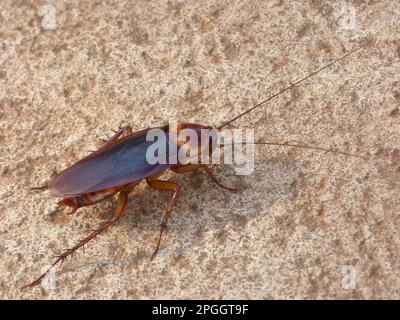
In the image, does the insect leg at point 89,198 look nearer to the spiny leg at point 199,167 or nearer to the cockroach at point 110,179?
the cockroach at point 110,179

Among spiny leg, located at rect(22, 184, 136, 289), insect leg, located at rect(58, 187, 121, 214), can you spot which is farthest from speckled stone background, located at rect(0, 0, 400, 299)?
→ insect leg, located at rect(58, 187, 121, 214)

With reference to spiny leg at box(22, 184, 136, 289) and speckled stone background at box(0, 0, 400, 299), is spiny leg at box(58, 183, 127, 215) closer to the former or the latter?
spiny leg at box(22, 184, 136, 289)

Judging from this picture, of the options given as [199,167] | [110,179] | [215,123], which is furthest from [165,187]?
[215,123]

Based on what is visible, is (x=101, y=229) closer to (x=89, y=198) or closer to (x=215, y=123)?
(x=89, y=198)

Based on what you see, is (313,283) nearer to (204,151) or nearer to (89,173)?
(204,151)
